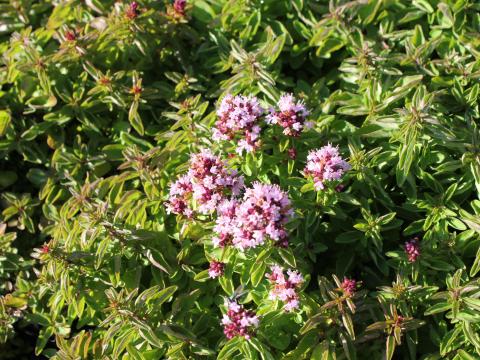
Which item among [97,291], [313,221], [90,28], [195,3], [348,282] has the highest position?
[195,3]

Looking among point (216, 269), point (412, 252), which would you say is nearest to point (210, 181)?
point (216, 269)

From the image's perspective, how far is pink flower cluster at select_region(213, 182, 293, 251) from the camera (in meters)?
2.54

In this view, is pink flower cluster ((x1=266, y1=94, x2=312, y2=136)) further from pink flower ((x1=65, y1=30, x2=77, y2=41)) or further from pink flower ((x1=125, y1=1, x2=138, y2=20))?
pink flower ((x1=65, y1=30, x2=77, y2=41))

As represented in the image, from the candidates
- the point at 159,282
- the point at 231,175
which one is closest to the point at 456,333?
the point at 231,175

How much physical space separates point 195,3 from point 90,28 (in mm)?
720

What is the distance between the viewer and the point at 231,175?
2.84m

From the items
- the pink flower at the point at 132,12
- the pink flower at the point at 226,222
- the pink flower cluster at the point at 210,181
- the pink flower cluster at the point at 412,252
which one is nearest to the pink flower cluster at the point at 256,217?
the pink flower at the point at 226,222

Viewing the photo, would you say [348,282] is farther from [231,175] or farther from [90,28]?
[90,28]

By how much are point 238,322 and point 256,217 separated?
1.58 ft

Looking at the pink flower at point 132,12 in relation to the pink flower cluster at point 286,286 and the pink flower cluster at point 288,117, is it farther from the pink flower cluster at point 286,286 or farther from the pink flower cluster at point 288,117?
the pink flower cluster at point 286,286

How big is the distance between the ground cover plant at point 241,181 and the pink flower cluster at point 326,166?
1 centimetres

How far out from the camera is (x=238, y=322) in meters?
2.63

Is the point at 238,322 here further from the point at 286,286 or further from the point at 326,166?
the point at 326,166

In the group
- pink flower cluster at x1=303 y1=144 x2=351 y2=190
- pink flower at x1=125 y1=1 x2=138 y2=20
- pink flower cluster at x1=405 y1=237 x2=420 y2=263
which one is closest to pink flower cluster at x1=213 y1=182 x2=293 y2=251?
pink flower cluster at x1=303 y1=144 x2=351 y2=190
